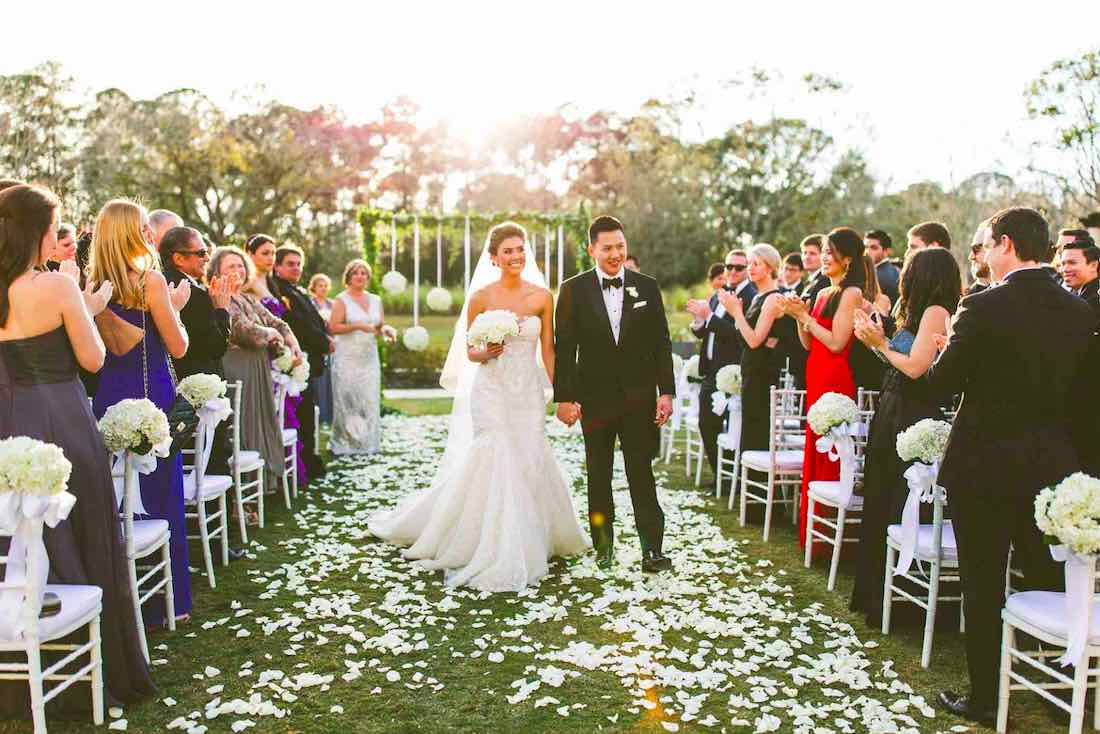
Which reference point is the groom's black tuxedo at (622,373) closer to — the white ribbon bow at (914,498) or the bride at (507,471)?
the bride at (507,471)

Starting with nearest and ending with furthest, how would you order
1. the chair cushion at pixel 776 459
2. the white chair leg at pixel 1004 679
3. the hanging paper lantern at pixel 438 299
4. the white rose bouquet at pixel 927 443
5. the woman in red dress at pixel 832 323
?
the white chair leg at pixel 1004 679 → the white rose bouquet at pixel 927 443 → the woman in red dress at pixel 832 323 → the chair cushion at pixel 776 459 → the hanging paper lantern at pixel 438 299

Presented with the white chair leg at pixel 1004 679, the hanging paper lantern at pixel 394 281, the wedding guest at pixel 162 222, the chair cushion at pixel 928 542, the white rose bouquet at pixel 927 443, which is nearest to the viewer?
the white chair leg at pixel 1004 679

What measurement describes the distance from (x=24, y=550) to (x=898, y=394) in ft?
13.4

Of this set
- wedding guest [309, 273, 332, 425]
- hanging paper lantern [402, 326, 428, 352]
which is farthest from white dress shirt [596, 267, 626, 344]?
A: hanging paper lantern [402, 326, 428, 352]

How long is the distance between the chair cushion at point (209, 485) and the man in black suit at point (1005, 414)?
4206 mm

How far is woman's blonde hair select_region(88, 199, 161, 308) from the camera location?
4273 millimetres

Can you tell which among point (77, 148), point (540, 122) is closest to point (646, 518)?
point (77, 148)

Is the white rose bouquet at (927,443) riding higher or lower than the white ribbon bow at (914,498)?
higher

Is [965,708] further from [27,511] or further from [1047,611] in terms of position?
[27,511]

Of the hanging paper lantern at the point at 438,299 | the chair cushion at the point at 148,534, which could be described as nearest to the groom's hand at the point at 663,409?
the chair cushion at the point at 148,534

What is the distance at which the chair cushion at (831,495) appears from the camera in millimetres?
5409

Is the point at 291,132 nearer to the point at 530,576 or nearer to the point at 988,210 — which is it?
the point at 988,210

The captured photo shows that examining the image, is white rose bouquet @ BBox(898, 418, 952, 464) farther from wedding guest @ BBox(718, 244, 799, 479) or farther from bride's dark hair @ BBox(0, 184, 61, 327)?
bride's dark hair @ BBox(0, 184, 61, 327)

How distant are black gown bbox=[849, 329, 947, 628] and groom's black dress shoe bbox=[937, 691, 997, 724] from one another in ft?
→ 3.25
